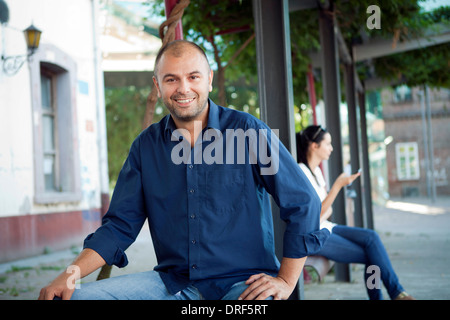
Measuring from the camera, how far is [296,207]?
211 cm

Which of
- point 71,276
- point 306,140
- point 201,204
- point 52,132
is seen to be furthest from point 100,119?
point 71,276

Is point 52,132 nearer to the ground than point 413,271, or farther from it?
farther from it

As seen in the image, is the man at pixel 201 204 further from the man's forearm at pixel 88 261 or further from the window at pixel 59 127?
the window at pixel 59 127

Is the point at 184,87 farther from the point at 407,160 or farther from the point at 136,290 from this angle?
the point at 407,160

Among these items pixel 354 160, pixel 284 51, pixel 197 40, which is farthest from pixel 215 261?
pixel 354 160

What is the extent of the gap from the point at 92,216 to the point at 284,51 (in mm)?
9213

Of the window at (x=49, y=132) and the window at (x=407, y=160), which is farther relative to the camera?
the window at (x=407, y=160)

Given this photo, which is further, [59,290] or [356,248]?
[356,248]

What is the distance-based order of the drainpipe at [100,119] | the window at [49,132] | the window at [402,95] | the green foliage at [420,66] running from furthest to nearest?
the window at [402,95], the drainpipe at [100,119], the window at [49,132], the green foliage at [420,66]

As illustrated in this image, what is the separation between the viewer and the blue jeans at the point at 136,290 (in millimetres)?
2027

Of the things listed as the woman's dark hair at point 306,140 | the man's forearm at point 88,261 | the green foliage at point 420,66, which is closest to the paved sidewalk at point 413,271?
the woman's dark hair at point 306,140

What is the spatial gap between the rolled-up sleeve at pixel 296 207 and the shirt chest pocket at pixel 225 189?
13 cm

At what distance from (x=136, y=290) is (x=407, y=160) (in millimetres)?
35237
